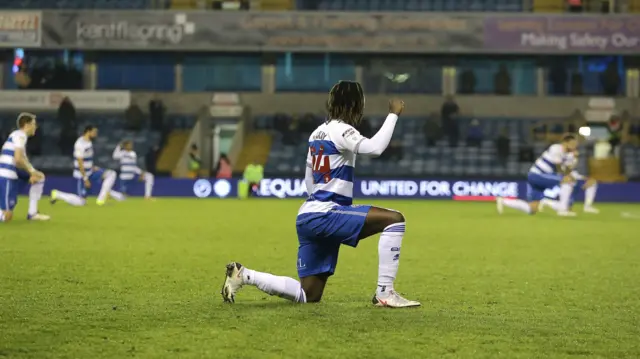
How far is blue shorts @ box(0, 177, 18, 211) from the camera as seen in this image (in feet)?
58.9

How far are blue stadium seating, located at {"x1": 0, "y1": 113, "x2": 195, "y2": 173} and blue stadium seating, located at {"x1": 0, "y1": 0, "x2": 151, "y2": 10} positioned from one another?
4.60 meters

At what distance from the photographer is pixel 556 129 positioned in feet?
134

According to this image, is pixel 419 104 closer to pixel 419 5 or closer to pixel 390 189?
pixel 419 5

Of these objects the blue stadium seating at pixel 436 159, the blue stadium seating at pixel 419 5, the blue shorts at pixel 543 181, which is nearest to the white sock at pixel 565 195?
the blue shorts at pixel 543 181

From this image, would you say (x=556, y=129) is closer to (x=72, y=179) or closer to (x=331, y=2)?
(x=331, y=2)

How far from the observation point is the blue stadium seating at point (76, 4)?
42344 millimetres

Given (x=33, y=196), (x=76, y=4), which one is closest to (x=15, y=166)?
(x=33, y=196)

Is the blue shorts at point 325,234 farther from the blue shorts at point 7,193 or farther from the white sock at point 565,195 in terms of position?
the white sock at point 565,195

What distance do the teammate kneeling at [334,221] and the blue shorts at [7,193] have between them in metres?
11.2

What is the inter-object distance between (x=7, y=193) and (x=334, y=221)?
39.6ft

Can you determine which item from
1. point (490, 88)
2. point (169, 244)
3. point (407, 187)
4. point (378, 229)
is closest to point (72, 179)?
point (407, 187)

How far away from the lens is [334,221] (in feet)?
24.9

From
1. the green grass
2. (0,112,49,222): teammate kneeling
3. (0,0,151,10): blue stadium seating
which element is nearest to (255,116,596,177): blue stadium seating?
(0,0,151,10): blue stadium seating

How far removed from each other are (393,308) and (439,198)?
28.9 meters
